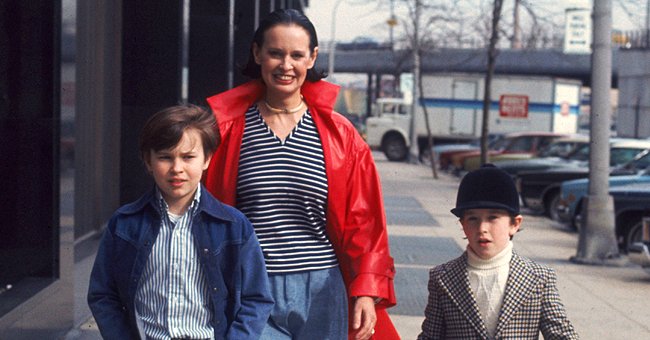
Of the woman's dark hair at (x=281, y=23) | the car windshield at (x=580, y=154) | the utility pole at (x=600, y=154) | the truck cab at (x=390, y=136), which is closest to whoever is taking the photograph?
the woman's dark hair at (x=281, y=23)

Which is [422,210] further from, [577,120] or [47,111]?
[577,120]

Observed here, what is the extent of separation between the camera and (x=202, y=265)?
321cm

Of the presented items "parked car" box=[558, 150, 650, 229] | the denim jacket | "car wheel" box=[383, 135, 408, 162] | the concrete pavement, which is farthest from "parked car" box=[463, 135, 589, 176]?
"car wheel" box=[383, 135, 408, 162]

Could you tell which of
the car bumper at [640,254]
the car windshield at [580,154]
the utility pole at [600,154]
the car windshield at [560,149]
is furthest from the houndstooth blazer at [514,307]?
the car windshield at [560,149]

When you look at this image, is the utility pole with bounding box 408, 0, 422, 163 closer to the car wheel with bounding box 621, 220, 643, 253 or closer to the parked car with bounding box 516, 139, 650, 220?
the parked car with bounding box 516, 139, 650, 220

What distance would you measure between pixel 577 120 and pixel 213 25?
136ft

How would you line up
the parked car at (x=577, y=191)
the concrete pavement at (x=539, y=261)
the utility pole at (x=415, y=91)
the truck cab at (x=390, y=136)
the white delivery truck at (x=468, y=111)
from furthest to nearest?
1. the white delivery truck at (x=468, y=111)
2. the truck cab at (x=390, y=136)
3. the utility pole at (x=415, y=91)
4. the parked car at (x=577, y=191)
5. the concrete pavement at (x=539, y=261)

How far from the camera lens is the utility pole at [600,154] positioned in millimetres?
13469

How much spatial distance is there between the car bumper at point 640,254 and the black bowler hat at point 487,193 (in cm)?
848

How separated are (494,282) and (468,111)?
45.2 meters

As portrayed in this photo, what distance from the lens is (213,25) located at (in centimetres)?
1070

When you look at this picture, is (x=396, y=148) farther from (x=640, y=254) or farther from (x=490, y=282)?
(x=490, y=282)

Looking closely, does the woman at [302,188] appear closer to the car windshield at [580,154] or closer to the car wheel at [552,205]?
the car wheel at [552,205]

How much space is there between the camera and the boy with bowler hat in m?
3.79
